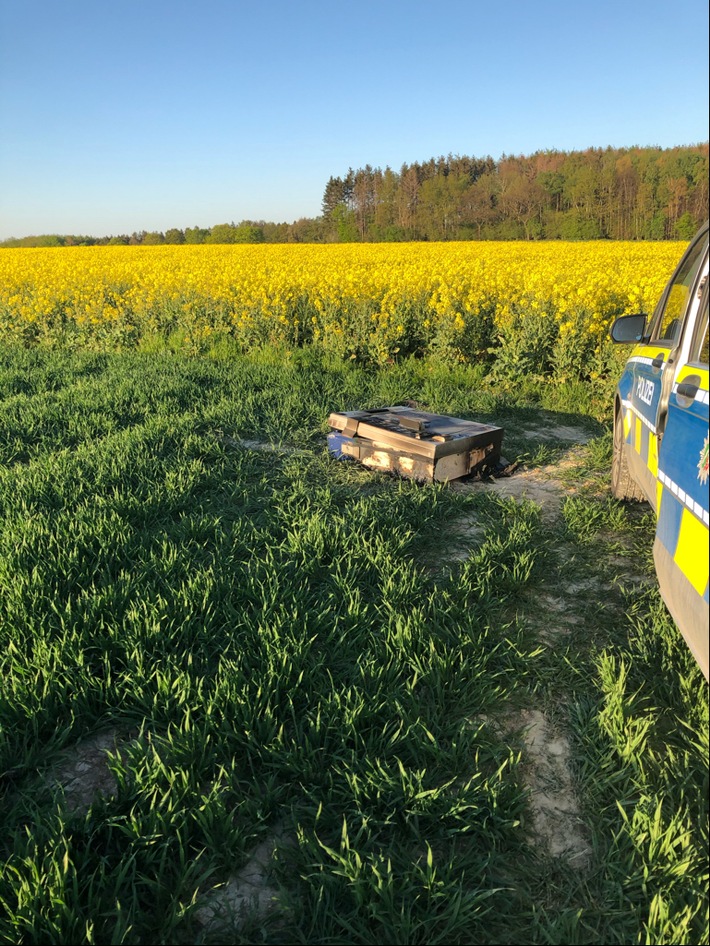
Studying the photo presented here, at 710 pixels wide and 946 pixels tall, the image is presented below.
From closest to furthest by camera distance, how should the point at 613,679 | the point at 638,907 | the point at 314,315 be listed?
the point at 638,907, the point at 613,679, the point at 314,315

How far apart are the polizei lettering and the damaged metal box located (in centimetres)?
142

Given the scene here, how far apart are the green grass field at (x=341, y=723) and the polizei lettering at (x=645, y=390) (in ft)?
3.12

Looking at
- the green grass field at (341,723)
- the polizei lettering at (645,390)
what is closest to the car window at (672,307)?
the polizei lettering at (645,390)

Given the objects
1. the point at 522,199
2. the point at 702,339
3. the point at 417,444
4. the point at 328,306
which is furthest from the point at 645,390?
the point at 522,199

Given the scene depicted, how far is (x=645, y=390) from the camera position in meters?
3.11

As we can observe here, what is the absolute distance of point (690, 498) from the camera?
1.75 meters

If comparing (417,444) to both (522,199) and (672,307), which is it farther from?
(522,199)

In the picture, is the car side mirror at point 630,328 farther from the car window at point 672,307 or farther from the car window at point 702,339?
the car window at point 702,339

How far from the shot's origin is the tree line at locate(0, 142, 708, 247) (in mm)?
34947

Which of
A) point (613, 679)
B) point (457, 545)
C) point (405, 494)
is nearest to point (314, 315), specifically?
point (405, 494)

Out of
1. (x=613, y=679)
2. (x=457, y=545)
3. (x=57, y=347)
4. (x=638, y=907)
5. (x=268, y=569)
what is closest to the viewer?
(x=638, y=907)

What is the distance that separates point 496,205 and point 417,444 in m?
46.2

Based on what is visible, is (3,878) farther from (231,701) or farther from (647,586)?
(647,586)

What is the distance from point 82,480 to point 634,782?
→ 391 centimetres
